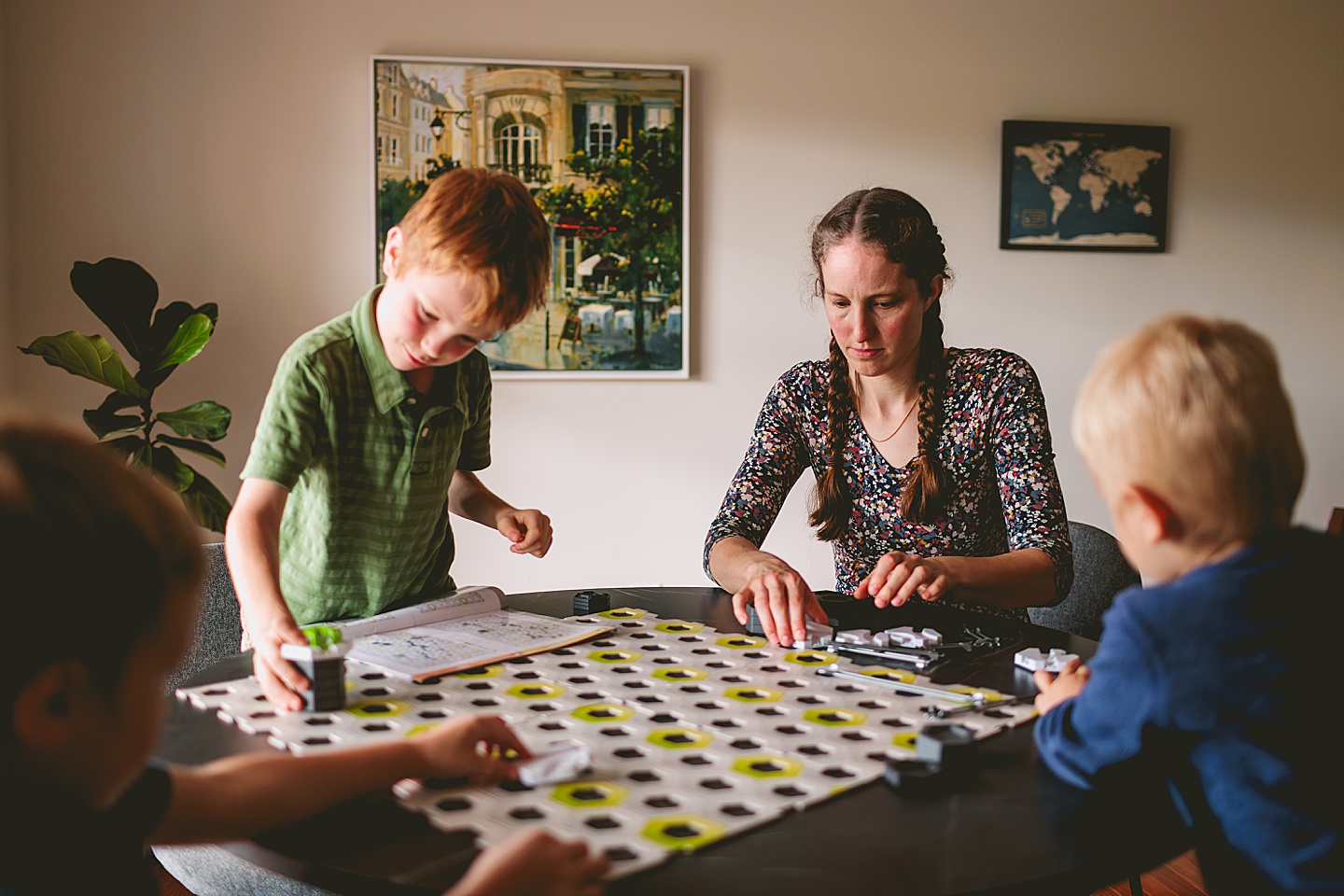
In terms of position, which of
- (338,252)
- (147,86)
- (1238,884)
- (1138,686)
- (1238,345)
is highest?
(147,86)

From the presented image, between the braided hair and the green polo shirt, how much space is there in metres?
0.74

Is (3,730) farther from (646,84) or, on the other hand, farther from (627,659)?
(646,84)

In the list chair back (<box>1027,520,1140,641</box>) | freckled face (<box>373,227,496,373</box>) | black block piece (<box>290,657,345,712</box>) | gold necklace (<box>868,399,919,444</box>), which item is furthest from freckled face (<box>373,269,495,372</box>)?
chair back (<box>1027,520,1140,641</box>)

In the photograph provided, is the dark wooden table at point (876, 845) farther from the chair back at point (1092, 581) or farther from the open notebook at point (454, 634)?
the chair back at point (1092, 581)

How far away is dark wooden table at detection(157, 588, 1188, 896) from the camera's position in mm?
769

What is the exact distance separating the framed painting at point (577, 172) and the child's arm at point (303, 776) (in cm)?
242

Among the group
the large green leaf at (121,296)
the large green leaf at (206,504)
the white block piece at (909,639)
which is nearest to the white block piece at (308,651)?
the white block piece at (909,639)

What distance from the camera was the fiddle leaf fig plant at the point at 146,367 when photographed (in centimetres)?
268

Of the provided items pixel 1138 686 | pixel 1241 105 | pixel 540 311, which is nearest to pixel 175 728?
pixel 1138 686

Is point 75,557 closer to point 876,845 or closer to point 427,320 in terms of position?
point 876,845

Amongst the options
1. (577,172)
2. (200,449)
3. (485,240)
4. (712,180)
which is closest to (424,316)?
(485,240)

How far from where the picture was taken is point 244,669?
1276 millimetres

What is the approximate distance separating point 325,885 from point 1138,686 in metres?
0.66

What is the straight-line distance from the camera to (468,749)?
93cm
